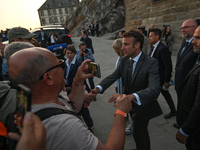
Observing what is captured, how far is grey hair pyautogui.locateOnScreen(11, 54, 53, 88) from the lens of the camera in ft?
2.93

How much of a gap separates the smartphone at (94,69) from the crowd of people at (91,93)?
2.8 inches

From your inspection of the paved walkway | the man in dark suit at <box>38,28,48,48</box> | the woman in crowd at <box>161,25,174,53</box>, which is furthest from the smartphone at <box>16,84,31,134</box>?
the man in dark suit at <box>38,28,48,48</box>

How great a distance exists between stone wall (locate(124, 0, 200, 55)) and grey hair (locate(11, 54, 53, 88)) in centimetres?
644

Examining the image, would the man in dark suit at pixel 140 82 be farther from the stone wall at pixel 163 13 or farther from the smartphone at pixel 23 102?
the stone wall at pixel 163 13

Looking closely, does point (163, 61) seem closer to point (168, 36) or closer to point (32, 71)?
point (32, 71)

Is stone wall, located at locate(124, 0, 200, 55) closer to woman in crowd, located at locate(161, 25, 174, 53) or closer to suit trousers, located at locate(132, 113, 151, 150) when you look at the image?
woman in crowd, located at locate(161, 25, 174, 53)

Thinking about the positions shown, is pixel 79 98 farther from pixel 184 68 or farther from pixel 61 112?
pixel 184 68

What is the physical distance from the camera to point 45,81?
977 mm

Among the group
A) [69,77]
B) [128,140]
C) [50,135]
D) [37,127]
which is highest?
[37,127]

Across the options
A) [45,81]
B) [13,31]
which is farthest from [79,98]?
[13,31]

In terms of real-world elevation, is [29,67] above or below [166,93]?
above

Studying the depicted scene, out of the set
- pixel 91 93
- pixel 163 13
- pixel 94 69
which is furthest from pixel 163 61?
pixel 163 13

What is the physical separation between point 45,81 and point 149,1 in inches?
302

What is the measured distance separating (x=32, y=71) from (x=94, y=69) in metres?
0.78
